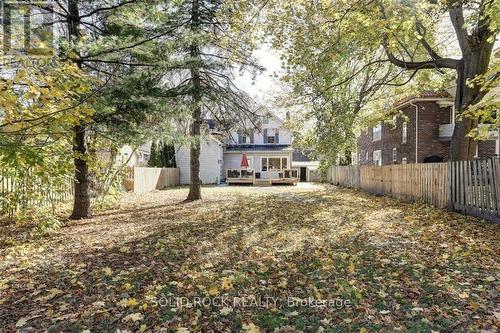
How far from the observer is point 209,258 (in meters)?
5.59

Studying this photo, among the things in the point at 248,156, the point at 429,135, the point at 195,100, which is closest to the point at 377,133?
the point at 429,135

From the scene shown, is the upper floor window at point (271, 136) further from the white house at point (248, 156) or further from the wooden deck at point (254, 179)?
the wooden deck at point (254, 179)

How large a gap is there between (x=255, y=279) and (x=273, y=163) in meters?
27.5

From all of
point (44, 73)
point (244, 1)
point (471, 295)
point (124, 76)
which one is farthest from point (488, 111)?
point (44, 73)

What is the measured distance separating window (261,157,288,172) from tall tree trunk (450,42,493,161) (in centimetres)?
2049

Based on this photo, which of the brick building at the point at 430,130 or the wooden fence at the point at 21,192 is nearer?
the wooden fence at the point at 21,192

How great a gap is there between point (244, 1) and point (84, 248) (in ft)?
26.1

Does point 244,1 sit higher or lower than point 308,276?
higher

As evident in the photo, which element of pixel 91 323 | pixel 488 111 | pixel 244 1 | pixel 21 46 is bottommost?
pixel 91 323

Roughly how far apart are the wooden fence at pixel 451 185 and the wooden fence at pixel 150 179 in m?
13.1

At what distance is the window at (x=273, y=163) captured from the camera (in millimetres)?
31781

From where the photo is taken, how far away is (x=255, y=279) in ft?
15.1

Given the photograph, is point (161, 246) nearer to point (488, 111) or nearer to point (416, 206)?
point (488, 111)

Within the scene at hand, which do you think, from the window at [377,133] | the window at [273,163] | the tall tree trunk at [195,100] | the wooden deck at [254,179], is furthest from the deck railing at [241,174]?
the tall tree trunk at [195,100]
